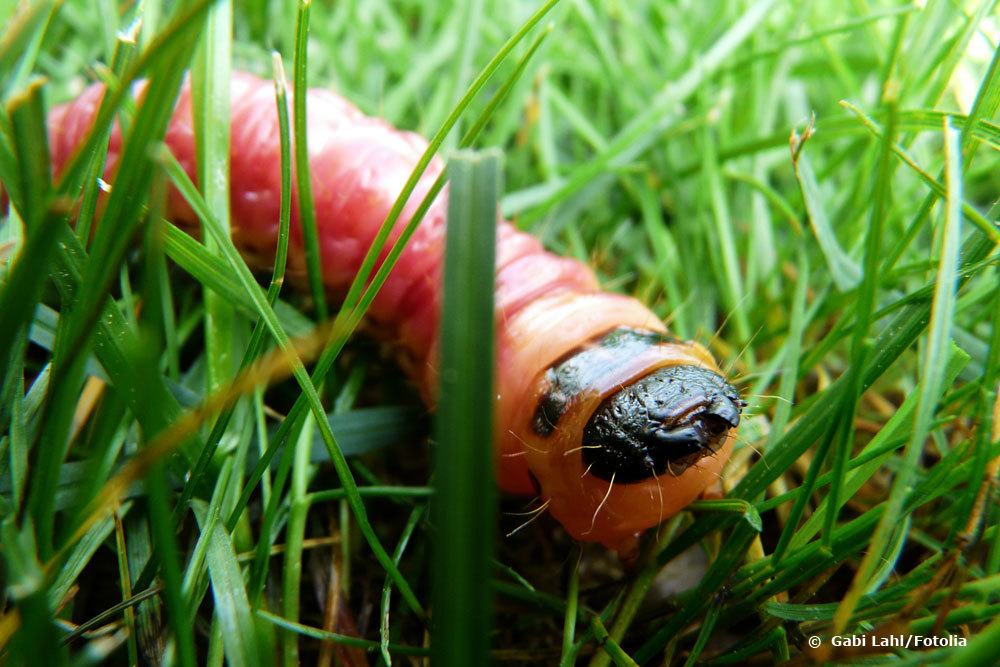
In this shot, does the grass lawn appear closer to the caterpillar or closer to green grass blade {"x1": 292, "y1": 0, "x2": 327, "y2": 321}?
green grass blade {"x1": 292, "y1": 0, "x2": 327, "y2": 321}

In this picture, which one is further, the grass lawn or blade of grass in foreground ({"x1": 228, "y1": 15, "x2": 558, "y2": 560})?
blade of grass in foreground ({"x1": 228, "y1": 15, "x2": 558, "y2": 560})

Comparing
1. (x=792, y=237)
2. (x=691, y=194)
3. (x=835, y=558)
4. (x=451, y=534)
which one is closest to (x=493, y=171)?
(x=451, y=534)

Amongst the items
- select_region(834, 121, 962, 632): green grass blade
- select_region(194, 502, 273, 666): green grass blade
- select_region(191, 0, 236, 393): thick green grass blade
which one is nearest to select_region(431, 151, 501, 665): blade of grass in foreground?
select_region(194, 502, 273, 666): green grass blade

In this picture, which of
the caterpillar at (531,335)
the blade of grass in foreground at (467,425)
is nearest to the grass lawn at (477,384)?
the blade of grass in foreground at (467,425)

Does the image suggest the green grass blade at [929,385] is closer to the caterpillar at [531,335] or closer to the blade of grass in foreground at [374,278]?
the caterpillar at [531,335]

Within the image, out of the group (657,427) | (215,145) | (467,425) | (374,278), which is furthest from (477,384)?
(215,145)

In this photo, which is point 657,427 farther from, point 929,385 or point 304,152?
point 304,152
